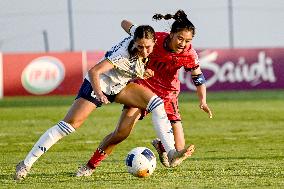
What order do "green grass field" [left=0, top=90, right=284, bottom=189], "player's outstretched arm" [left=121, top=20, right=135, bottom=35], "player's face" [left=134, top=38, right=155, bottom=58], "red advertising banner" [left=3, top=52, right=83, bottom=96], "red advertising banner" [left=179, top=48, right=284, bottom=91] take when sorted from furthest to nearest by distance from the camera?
"red advertising banner" [left=179, top=48, right=284, bottom=91], "red advertising banner" [left=3, top=52, right=83, bottom=96], "player's outstretched arm" [left=121, top=20, right=135, bottom=35], "green grass field" [left=0, top=90, right=284, bottom=189], "player's face" [left=134, top=38, right=155, bottom=58]

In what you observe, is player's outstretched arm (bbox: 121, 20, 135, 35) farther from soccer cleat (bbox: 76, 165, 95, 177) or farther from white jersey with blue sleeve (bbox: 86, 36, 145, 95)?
soccer cleat (bbox: 76, 165, 95, 177)

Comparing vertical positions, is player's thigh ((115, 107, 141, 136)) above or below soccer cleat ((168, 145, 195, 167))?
above

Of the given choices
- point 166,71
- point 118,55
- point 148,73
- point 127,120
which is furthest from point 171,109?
point 118,55

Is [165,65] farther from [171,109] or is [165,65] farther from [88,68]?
[88,68]

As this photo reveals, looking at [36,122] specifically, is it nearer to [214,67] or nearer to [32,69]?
[32,69]

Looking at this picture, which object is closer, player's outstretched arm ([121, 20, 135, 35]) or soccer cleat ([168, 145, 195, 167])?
soccer cleat ([168, 145, 195, 167])

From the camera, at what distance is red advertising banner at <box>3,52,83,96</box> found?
36.9 m

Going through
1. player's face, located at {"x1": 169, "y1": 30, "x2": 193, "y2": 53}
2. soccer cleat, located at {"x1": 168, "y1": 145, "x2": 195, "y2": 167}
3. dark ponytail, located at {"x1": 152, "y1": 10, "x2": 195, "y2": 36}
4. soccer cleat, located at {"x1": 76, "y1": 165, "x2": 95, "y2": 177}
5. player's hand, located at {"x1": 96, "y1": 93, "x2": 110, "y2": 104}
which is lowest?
soccer cleat, located at {"x1": 76, "y1": 165, "x2": 95, "y2": 177}

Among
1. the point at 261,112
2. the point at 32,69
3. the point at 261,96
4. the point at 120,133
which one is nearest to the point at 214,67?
the point at 261,96

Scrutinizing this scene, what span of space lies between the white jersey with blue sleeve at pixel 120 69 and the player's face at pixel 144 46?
0.68ft

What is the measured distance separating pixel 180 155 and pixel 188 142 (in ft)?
23.0

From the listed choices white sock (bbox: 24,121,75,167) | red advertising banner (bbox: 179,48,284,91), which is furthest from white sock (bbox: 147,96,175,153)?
red advertising banner (bbox: 179,48,284,91)

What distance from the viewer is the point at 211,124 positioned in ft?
78.2

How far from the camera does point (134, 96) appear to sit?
12734 millimetres
